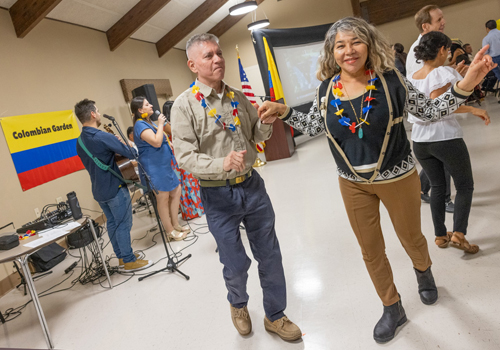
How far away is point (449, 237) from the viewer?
2375mm

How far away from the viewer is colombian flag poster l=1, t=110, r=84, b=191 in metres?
4.07

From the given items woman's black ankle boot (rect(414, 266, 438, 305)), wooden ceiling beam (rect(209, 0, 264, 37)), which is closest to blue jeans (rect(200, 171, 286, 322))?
woman's black ankle boot (rect(414, 266, 438, 305))

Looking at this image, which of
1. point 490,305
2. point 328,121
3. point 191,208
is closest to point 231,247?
point 328,121

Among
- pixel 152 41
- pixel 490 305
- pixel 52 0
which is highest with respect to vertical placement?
pixel 152 41

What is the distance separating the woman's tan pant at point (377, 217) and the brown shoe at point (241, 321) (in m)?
0.77

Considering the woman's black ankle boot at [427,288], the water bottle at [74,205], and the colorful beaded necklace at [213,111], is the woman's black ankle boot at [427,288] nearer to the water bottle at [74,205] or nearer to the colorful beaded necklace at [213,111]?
the colorful beaded necklace at [213,111]

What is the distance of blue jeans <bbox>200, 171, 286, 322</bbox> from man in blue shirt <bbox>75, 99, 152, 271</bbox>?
5.05ft

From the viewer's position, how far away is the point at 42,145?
14.6ft

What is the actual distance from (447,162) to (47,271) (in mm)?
4018

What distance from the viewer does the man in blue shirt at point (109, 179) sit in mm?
2980

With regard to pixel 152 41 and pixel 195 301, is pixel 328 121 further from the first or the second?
pixel 152 41

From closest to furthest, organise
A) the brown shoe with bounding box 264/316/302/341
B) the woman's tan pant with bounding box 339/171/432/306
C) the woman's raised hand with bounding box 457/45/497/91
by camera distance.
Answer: the woman's raised hand with bounding box 457/45/497/91, the woman's tan pant with bounding box 339/171/432/306, the brown shoe with bounding box 264/316/302/341

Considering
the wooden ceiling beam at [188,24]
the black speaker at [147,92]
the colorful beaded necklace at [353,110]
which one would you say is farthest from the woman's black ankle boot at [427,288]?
the wooden ceiling beam at [188,24]

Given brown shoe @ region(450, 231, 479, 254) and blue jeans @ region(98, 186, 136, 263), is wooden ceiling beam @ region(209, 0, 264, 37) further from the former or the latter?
brown shoe @ region(450, 231, 479, 254)
